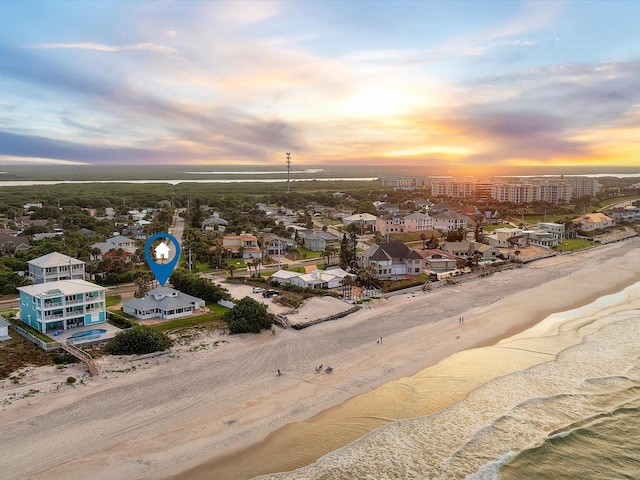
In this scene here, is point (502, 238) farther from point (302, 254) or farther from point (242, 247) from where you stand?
point (242, 247)

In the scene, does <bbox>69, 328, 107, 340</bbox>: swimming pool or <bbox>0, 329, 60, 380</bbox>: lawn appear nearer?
<bbox>0, 329, 60, 380</bbox>: lawn

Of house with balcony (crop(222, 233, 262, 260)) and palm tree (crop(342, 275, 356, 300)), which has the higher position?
house with balcony (crop(222, 233, 262, 260))

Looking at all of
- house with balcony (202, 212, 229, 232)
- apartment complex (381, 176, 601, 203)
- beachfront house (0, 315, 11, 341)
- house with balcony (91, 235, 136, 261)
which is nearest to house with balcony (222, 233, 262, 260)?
house with balcony (91, 235, 136, 261)

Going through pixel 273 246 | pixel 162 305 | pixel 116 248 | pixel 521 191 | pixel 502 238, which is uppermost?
pixel 521 191

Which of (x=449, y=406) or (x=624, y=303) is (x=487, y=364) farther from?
(x=624, y=303)

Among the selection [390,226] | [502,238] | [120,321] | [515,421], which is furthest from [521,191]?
[515,421]

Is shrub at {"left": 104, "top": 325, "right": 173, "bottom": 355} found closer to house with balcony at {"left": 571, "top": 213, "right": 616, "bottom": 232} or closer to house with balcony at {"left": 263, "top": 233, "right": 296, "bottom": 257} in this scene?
house with balcony at {"left": 263, "top": 233, "right": 296, "bottom": 257}

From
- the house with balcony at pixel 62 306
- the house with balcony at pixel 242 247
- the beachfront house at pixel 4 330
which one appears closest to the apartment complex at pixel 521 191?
the house with balcony at pixel 242 247
